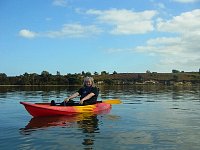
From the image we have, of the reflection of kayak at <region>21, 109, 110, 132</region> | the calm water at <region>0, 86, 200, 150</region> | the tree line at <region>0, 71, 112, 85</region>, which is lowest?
the calm water at <region>0, 86, 200, 150</region>

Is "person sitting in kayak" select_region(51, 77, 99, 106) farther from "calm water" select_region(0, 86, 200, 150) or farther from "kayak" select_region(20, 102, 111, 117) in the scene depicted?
"calm water" select_region(0, 86, 200, 150)

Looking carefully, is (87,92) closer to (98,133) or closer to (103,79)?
(98,133)

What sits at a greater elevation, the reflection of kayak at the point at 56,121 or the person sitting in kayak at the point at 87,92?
the person sitting in kayak at the point at 87,92

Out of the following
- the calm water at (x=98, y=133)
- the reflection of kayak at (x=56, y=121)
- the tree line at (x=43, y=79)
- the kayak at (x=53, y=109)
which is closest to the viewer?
the calm water at (x=98, y=133)

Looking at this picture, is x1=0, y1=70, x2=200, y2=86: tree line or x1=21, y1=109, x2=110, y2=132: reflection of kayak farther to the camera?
x1=0, y1=70, x2=200, y2=86: tree line

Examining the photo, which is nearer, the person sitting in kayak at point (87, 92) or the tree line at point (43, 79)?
the person sitting in kayak at point (87, 92)

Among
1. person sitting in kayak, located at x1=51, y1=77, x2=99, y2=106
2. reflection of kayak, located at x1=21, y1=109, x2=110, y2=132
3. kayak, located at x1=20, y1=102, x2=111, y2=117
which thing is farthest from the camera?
person sitting in kayak, located at x1=51, y1=77, x2=99, y2=106

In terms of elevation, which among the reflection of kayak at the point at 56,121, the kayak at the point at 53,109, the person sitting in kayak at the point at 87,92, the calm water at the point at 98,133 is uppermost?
the person sitting in kayak at the point at 87,92

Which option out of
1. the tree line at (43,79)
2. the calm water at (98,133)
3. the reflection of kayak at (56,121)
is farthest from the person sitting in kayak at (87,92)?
the tree line at (43,79)

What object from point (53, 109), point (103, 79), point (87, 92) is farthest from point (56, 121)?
point (103, 79)

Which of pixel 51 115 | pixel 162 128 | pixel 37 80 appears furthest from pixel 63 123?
pixel 37 80

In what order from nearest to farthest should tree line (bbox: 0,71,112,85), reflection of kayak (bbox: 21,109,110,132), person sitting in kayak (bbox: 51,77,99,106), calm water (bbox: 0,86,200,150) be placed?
calm water (bbox: 0,86,200,150), reflection of kayak (bbox: 21,109,110,132), person sitting in kayak (bbox: 51,77,99,106), tree line (bbox: 0,71,112,85)

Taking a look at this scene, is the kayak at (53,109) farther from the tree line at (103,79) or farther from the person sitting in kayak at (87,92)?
the tree line at (103,79)

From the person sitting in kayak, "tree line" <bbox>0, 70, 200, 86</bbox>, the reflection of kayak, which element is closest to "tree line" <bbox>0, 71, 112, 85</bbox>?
"tree line" <bbox>0, 70, 200, 86</bbox>
